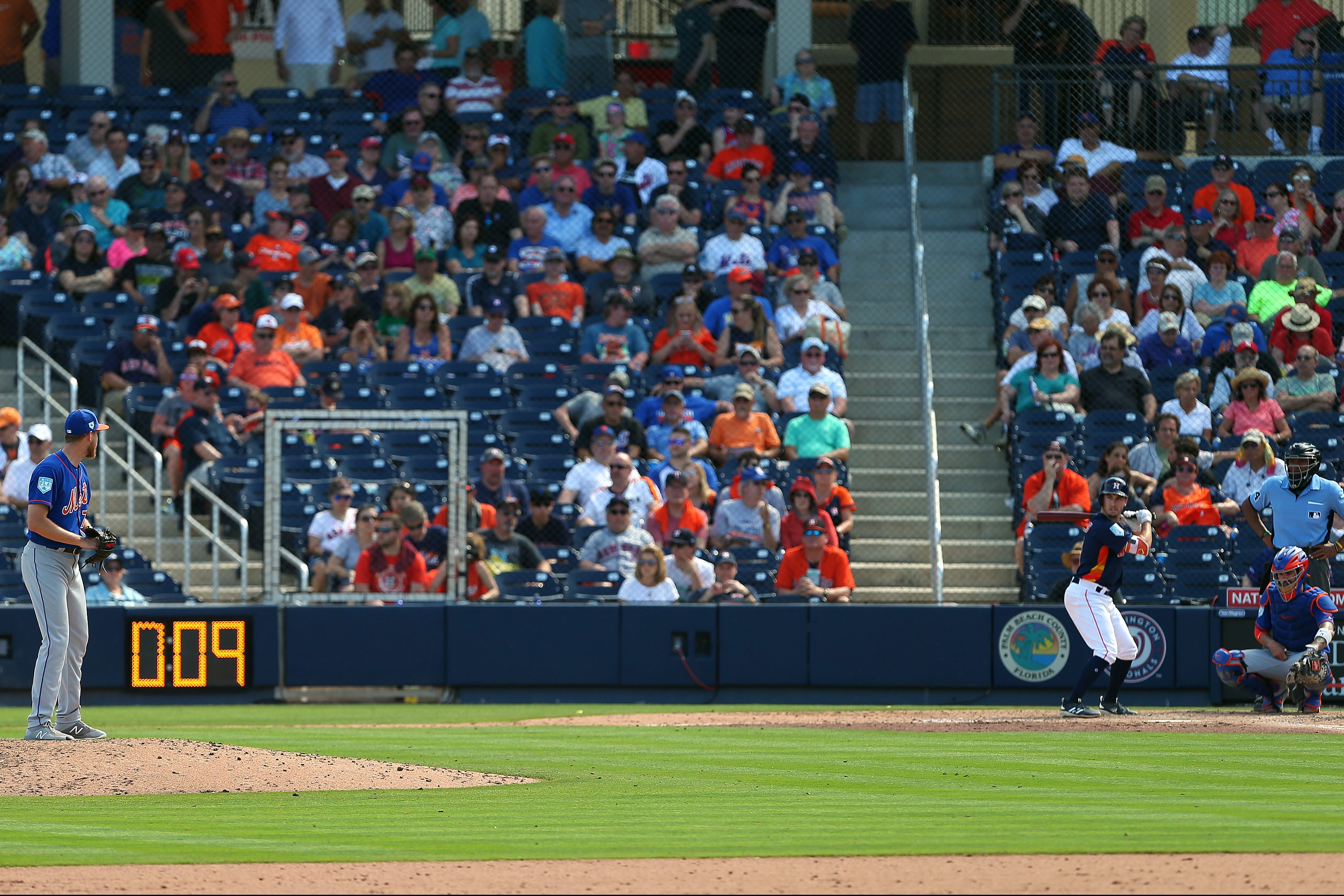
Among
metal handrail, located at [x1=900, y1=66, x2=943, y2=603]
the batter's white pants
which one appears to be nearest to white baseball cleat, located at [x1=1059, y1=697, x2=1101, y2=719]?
the batter's white pants

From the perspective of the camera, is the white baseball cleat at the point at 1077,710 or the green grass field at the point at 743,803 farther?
the white baseball cleat at the point at 1077,710

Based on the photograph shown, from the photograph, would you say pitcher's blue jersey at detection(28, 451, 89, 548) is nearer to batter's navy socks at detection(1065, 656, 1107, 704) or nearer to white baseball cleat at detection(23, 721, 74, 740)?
white baseball cleat at detection(23, 721, 74, 740)

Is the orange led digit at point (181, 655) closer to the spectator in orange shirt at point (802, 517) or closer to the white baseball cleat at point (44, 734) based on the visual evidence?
the spectator in orange shirt at point (802, 517)

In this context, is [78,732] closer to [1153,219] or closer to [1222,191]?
[1153,219]

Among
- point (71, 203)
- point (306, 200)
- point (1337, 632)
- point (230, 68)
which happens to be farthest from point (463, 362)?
point (1337, 632)

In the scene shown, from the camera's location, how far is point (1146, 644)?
1627 cm

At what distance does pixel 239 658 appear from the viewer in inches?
652

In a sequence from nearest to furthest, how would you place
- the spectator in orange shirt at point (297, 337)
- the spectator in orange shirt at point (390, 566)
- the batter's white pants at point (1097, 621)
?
the batter's white pants at point (1097, 621), the spectator in orange shirt at point (390, 566), the spectator in orange shirt at point (297, 337)

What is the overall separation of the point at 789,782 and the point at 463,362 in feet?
32.2

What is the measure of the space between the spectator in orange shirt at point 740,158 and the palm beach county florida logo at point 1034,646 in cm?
692

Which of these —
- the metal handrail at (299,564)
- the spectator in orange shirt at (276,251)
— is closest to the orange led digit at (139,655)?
the metal handrail at (299,564)

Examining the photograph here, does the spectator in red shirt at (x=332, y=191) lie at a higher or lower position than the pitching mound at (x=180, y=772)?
higher

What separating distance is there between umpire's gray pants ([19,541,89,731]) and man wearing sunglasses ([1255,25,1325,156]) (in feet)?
52.2

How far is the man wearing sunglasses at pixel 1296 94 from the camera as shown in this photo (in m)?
22.2
